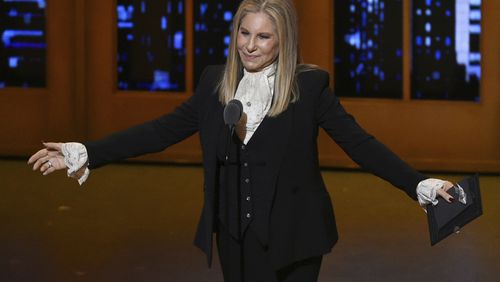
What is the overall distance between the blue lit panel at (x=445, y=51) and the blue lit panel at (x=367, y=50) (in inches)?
4.4

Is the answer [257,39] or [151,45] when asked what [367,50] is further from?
[257,39]

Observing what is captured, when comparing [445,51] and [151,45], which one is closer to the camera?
[445,51]

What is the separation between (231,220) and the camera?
2.59 m

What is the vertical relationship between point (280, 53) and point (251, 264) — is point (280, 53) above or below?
above

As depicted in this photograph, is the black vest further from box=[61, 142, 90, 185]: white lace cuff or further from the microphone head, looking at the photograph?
box=[61, 142, 90, 185]: white lace cuff

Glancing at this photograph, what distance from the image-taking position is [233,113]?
92.7 inches

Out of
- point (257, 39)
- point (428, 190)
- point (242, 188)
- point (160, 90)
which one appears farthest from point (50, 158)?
point (160, 90)

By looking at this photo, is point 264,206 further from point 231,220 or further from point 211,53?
point 211,53

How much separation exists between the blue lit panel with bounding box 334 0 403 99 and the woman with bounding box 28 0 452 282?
3.61 m

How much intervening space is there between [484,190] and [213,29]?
1796mm

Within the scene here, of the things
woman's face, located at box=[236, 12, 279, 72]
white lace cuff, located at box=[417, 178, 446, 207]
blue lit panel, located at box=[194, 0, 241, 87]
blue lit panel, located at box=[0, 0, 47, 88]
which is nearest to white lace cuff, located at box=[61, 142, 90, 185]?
woman's face, located at box=[236, 12, 279, 72]

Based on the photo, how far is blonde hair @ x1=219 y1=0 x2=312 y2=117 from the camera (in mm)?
2578

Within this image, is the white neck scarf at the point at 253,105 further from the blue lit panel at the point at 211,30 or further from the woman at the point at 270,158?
the blue lit panel at the point at 211,30

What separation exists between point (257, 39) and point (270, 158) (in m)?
0.28
